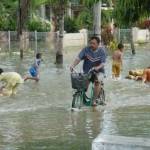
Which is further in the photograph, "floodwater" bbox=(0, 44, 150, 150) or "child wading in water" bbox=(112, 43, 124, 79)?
"child wading in water" bbox=(112, 43, 124, 79)

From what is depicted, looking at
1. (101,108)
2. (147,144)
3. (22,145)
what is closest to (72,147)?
(22,145)

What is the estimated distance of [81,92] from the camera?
13.2 meters

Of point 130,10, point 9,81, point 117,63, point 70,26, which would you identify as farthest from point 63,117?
point 70,26

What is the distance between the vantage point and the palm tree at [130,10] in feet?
25.7

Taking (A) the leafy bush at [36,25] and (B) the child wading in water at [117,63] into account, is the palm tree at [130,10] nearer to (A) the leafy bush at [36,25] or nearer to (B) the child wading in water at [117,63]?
(B) the child wading in water at [117,63]

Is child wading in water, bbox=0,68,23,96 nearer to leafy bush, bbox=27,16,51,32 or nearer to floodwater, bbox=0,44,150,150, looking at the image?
floodwater, bbox=0,44,150,150

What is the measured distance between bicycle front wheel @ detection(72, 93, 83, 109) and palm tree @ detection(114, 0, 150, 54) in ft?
16.6

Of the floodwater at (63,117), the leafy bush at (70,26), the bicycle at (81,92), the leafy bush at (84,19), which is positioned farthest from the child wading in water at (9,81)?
the leafy bush at (70,26)

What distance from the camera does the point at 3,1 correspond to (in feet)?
156

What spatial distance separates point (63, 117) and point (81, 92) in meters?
1.00

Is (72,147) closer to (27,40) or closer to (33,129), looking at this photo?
(33,129)

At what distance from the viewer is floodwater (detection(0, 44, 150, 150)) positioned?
9.82 m

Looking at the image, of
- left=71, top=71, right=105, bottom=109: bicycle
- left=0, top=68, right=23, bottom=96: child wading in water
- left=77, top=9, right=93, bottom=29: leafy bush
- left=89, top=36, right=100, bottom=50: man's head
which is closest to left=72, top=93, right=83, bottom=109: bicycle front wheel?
left=71, top=71, right=105, bottom=109: bicycle

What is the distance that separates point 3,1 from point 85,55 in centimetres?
Result: 3485
